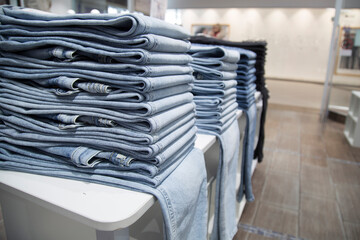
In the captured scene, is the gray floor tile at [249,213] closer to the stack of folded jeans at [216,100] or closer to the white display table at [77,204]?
the stack of folded jeans at [216,100]

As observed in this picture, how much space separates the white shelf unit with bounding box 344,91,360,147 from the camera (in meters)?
3.31

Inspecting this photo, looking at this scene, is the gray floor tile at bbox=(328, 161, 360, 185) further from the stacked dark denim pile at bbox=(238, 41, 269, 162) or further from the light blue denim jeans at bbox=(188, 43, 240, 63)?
the light blue denim jeans at bbox=(188, 43, 240, 63)

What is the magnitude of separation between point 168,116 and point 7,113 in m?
0.42

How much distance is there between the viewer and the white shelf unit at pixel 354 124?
3307 mm

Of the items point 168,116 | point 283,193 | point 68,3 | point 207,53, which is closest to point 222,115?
point 207,53

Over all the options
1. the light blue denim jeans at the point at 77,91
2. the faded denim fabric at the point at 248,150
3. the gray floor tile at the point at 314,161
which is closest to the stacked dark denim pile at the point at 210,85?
the light blue denim jeans at the point at 77,91

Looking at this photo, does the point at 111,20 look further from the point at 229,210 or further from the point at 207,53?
the point at 229,210

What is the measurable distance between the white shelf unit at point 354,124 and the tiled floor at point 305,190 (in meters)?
0.09

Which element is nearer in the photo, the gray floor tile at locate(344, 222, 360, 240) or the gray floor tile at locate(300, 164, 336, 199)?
the gray floor tile at locate(344, 222, 360, 240)

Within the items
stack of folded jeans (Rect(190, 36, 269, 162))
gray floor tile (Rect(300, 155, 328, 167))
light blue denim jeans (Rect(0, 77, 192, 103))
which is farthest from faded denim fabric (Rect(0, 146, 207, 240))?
gray floor tile (Rect(300, 155, 328, 167))

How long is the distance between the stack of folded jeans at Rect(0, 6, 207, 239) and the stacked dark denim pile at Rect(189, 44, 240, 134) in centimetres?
33

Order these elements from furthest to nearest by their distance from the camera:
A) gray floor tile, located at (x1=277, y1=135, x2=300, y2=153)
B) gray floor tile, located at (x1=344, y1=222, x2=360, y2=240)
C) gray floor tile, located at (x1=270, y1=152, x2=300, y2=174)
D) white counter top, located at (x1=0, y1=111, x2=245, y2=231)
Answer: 1. gray floor tile, located at (x1=277, y1=135, x2=300, y2=153)
2. gray floor tile, located at (x1=270, y1=152, x2=300, y2=174)
3. gray floor tile, located at (x1=344, y1=222, x2=360, y2=240)
4. white counter top, located at (x1=0, y1=111, x2=245, y2=231)

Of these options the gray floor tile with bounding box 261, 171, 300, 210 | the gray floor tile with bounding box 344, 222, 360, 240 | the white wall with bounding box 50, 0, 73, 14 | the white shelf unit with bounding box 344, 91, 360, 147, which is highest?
the white wall with bounding box 50, 0, 73, 14

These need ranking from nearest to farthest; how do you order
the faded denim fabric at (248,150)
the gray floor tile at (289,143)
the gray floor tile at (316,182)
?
the faded denim fabric at (248,150) → the gray floor tile at (316,182) → the gray floor tile at (289,143)
